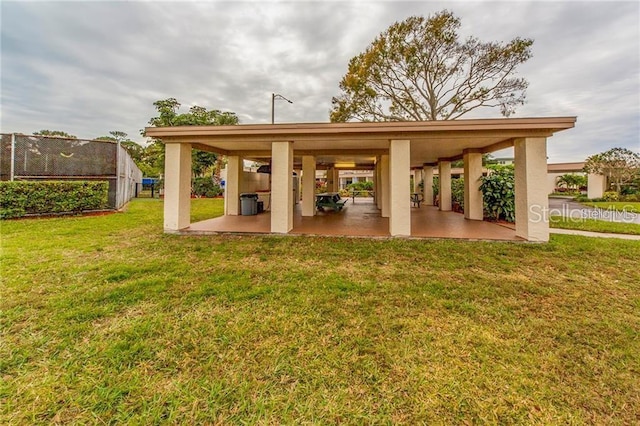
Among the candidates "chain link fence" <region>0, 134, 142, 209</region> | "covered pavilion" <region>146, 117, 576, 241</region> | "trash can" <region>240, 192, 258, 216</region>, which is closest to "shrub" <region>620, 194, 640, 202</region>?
"covered pavilion" <region>146, 117, 576, 241</region>

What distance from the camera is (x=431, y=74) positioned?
17922 mm

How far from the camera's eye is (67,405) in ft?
6.21

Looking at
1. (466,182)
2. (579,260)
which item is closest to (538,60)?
(466,182)

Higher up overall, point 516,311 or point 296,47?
point 296,47

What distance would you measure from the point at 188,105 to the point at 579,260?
27.4 m

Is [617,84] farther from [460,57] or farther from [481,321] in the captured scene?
[481,321]

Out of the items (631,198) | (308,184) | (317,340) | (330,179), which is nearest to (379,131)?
(308,184)

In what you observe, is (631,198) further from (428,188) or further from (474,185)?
(474,185)

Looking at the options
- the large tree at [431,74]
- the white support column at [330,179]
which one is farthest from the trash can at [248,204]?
the large tree at [431,74]

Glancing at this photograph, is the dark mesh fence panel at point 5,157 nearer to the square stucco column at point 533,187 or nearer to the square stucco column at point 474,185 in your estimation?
the square stucco column at point 533,187

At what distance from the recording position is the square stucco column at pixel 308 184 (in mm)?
11688

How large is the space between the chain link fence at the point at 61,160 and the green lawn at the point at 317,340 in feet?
22.9

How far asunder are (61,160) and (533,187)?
16006 mm

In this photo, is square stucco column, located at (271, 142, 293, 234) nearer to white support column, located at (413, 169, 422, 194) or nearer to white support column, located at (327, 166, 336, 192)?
white support column, located at (327, 166, 336, 192)
